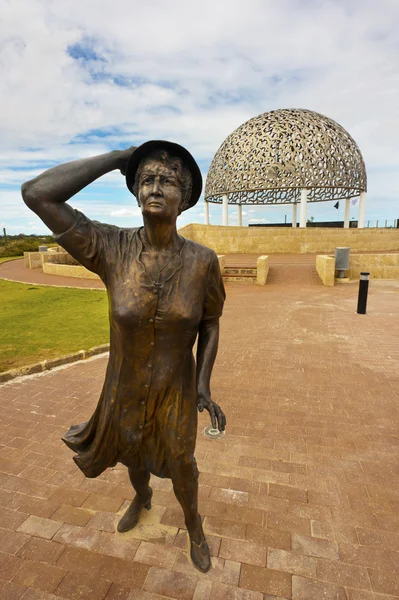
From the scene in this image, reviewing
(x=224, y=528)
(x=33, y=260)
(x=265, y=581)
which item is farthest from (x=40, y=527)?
(x=33, y=260)

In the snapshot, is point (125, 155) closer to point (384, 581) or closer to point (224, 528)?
point (224, 528)

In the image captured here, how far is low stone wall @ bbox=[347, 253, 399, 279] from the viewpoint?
1515cm

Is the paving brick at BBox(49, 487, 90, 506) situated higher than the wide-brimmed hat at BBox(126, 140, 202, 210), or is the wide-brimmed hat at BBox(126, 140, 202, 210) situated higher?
the wide-brimmed hat at BBox(126, 140, 202, 210)

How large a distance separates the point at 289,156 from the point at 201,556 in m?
31.2

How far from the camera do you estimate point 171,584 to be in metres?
2.24

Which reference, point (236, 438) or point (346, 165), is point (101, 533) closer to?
point (236, 438)

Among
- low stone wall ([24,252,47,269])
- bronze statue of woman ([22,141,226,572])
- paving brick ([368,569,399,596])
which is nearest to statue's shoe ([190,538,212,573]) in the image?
bronze statue of woman ([22,141,226,572])

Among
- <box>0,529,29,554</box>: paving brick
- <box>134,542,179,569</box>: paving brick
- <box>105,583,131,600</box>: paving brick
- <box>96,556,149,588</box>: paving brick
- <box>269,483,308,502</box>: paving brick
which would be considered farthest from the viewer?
<box>269,483,308,502</box>: paving brick

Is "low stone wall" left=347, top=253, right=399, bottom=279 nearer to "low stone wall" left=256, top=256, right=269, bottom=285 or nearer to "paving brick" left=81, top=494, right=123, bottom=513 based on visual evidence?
"low stone wall" left=256, top=256, right=269, bottom=285

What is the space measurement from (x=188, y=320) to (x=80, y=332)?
21.5 ft

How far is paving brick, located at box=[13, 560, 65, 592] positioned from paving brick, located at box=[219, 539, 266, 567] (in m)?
1.13

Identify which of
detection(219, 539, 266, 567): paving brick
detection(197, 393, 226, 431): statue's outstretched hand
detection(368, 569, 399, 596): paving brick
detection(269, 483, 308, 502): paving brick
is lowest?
detection(269, 483, 308, 502): paving brick

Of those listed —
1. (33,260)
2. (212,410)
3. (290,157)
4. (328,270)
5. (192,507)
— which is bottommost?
(328,270)

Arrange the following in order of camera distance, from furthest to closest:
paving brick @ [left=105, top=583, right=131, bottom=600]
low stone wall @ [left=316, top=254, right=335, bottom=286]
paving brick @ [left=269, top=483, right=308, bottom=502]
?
low stone wall @ [left=316, top=254, right=335, bottom=286]
paving brick @ [left=269, top=483, right=308, bottom=502]
paving brick @ [left=105, top=583, right=131, bottom=600]
